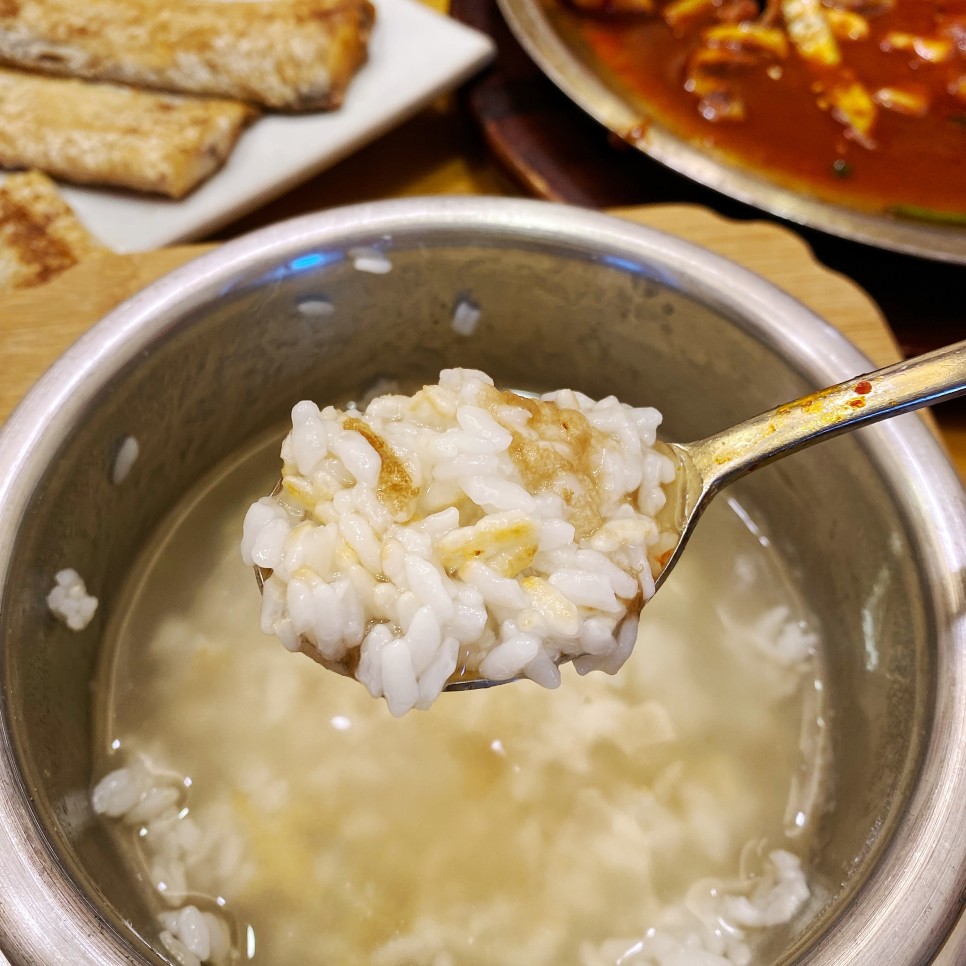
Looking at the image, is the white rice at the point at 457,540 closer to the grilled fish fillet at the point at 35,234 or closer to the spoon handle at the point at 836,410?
the spoon handle at the point at 836,410

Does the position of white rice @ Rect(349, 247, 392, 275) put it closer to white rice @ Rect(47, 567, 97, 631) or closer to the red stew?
white rice @ Rect(47, 567, 97, 631)

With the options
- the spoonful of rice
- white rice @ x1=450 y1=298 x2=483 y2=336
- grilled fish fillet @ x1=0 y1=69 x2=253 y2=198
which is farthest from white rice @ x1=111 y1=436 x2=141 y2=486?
grilled fish fillet @ x1=0 y1=69 x2=253 y2=198

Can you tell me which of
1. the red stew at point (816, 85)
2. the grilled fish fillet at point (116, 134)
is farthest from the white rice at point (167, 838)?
the red stew at point (816, 85)

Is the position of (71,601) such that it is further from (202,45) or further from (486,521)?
(202,45)

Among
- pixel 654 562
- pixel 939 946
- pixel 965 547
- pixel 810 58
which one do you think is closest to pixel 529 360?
pixel 654 562

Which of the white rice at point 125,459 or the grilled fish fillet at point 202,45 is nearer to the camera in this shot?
the white rice at point 125,459

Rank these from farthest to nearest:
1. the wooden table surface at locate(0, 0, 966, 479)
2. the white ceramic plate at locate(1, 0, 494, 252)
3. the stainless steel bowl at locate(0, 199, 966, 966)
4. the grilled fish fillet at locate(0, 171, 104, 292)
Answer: the white ceramic plate at locate(1, 0, 494, 252) → the grilled fish fillet at locate(0, 171, 104, 292) → the wooden table surface at locate(0, 0, 966, 479) → the stainless steel bowl at locate(0, 199, 966, 966)
